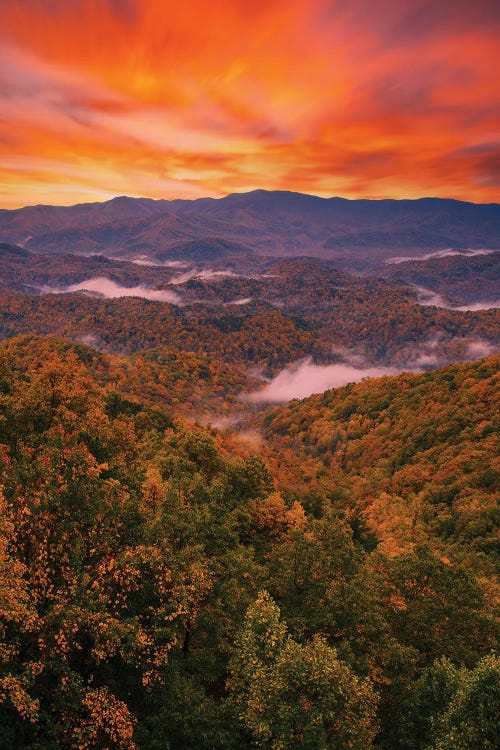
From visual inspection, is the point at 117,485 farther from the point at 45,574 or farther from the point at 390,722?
the point at 390,722

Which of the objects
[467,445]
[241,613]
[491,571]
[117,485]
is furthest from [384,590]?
[467,445]

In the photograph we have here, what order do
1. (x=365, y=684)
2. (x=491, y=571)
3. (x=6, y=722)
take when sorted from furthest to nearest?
1. (x=491, y=571)
2. (x=365, y=684)
3. (x=6, y=722)

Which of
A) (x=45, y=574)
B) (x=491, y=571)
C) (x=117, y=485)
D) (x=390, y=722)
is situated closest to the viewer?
(x=45, y=574)

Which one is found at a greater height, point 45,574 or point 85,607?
point 45,574

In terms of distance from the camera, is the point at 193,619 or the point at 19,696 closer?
the point at 19,696

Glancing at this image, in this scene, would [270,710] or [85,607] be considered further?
[270,710]

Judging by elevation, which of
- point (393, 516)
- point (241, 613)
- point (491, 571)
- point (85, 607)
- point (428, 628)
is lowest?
point (393, 516)

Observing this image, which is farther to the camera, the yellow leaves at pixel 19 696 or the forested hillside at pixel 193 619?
the forested hillside at pixel 193 619

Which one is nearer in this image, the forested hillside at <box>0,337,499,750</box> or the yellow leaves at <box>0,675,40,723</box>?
the yellow leaves at <box>0,675,40,723</box>

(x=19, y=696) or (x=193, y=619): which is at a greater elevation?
(x=19, y=696)

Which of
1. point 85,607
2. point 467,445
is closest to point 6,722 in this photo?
point 85,607
